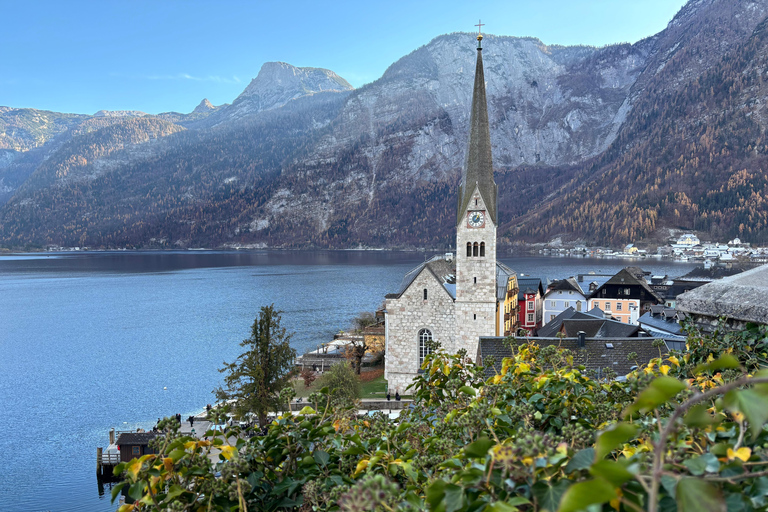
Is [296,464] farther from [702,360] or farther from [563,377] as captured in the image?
[702,360]

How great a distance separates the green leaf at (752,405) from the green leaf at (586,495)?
1.28ft

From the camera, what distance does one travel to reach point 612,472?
4.11 ft

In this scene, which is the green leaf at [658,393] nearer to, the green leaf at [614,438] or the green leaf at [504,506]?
the green leaf at [614,438]

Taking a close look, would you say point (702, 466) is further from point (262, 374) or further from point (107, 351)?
point (107, 351)

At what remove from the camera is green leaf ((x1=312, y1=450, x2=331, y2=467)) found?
10.9ft

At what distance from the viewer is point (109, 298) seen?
10244 centimetres

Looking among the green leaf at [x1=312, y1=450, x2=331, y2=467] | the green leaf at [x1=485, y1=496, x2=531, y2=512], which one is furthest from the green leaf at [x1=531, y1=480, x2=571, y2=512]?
the green leaf at [x1=312, y1=450, x2=331, y2=467]

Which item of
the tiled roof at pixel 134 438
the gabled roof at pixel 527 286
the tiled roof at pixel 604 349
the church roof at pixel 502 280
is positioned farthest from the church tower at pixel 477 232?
the gabled roof at pixel 527 286

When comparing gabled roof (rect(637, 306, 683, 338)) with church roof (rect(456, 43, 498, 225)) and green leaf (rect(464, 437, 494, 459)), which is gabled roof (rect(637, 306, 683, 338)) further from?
green leaf (rect(464, 437, 494, 459))

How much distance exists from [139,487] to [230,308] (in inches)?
3478

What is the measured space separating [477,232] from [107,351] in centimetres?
5448

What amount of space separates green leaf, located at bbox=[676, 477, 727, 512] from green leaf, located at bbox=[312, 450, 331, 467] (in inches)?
98.4

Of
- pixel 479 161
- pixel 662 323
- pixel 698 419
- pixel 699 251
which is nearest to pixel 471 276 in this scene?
pixel 479 161

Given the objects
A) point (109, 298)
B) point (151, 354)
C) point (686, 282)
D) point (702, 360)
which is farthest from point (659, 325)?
point (109, 298)
